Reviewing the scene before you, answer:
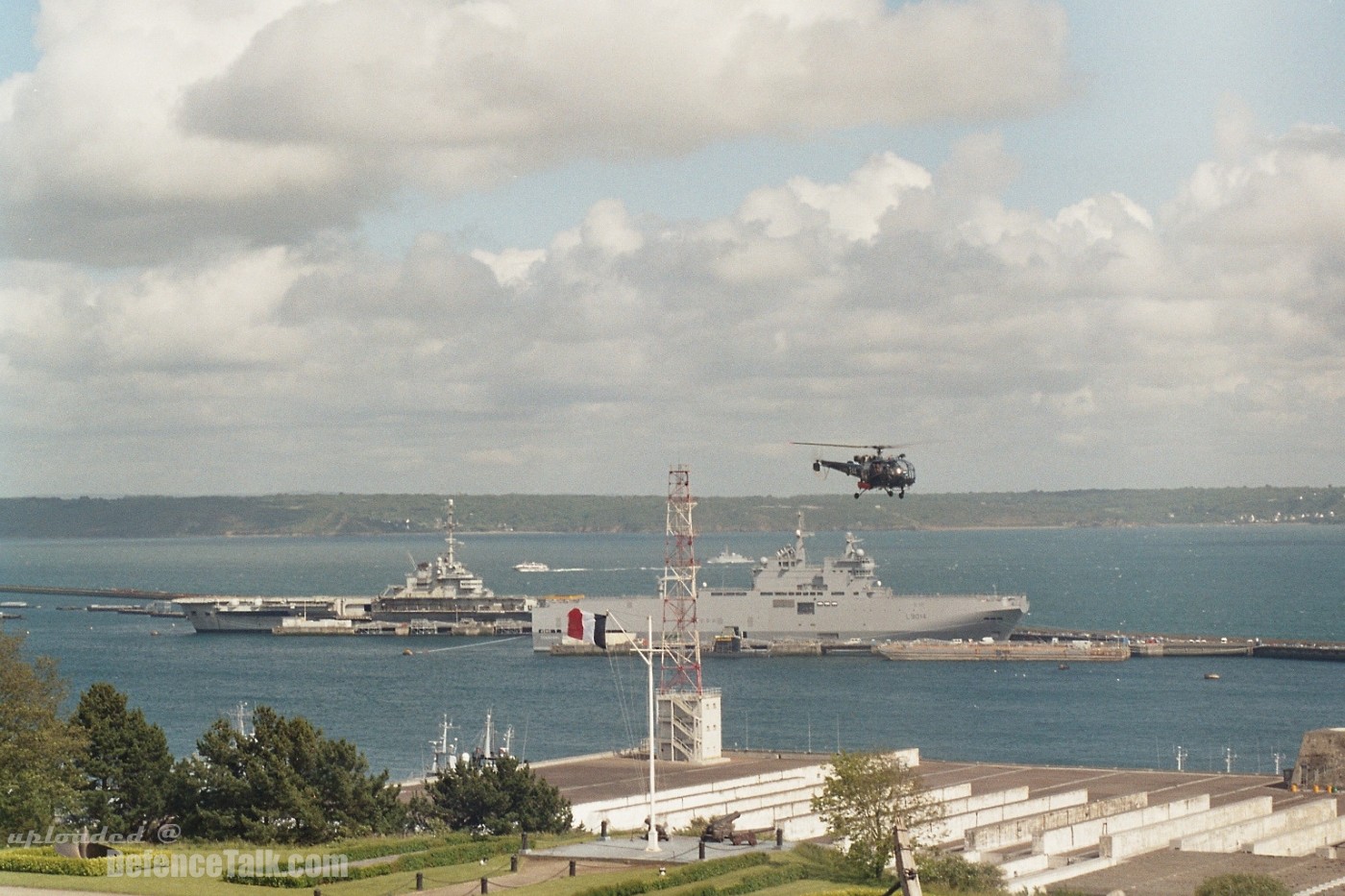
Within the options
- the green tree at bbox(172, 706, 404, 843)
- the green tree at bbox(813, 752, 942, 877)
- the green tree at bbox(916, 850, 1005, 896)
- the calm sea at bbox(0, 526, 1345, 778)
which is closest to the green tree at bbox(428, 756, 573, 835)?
the green tree at bbox(172, 706, 404, 843)

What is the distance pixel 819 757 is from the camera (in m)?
47.6

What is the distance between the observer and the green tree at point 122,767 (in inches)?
1217

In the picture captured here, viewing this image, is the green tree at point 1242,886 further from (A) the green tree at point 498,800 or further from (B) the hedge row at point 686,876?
(A) the green tree at point 498,800

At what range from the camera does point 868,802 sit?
2892 cm

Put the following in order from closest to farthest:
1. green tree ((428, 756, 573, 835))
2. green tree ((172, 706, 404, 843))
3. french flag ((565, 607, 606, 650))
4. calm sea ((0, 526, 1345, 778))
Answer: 1. french flag ((565, 607, 606, 650))
2. green tree ((172, 706, 404, 843))
3. green tree ((428, 756, 573, 835))
4. calm sea ((0, 526, 1345, 778))

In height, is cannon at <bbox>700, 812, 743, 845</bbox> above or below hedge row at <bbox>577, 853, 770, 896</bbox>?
below

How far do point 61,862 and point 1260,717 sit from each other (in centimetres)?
5715

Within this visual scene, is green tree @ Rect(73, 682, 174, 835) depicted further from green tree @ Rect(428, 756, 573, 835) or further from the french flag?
the french flag

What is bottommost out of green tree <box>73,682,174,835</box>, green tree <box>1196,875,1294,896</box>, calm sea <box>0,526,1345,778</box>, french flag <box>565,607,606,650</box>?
calm sea <box>0,526,1345,778</box>

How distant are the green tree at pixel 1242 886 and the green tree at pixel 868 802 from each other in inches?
189

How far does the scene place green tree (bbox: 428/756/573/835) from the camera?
3269 cm

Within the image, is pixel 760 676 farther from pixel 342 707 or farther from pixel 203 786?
pixel 203 786

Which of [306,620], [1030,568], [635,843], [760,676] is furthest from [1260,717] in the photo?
[1030,568]

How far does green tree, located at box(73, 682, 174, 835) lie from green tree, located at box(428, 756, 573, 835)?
5429 millimetres
